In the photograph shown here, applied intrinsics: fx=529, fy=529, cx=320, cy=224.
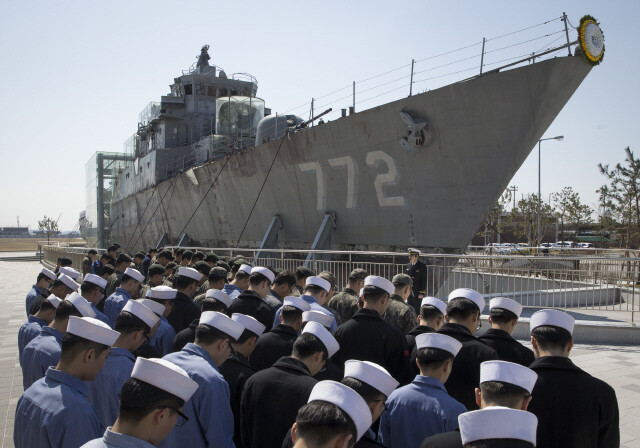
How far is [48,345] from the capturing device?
3.53m

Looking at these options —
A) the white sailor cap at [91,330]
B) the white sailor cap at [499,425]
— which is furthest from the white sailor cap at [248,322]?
the white sailor cap at [499,425]

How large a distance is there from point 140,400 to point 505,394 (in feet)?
4.74

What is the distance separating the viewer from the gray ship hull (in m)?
9.89

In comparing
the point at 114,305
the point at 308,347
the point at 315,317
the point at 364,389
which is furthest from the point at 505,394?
the point at 114,305

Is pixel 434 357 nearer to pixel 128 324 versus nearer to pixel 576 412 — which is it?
pixel 576 412

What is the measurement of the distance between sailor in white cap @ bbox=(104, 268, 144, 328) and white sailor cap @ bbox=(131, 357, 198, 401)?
3813 mm

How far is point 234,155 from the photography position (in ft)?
54.0

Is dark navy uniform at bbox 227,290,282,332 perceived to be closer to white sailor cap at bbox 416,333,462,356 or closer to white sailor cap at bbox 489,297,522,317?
white sailor cap at bbox 489,297,522,317

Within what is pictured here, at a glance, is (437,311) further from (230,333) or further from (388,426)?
(230,333)

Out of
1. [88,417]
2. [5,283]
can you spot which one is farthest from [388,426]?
[5,283]

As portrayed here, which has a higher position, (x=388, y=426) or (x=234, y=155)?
(x=234, y=155)

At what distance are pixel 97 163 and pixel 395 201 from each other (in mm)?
25476

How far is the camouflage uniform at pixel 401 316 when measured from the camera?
4.66 meters

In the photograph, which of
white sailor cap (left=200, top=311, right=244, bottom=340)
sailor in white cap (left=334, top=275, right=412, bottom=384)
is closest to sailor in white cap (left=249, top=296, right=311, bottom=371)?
sailor in white cap (left=334, top=275, right=412, bottom=384)
